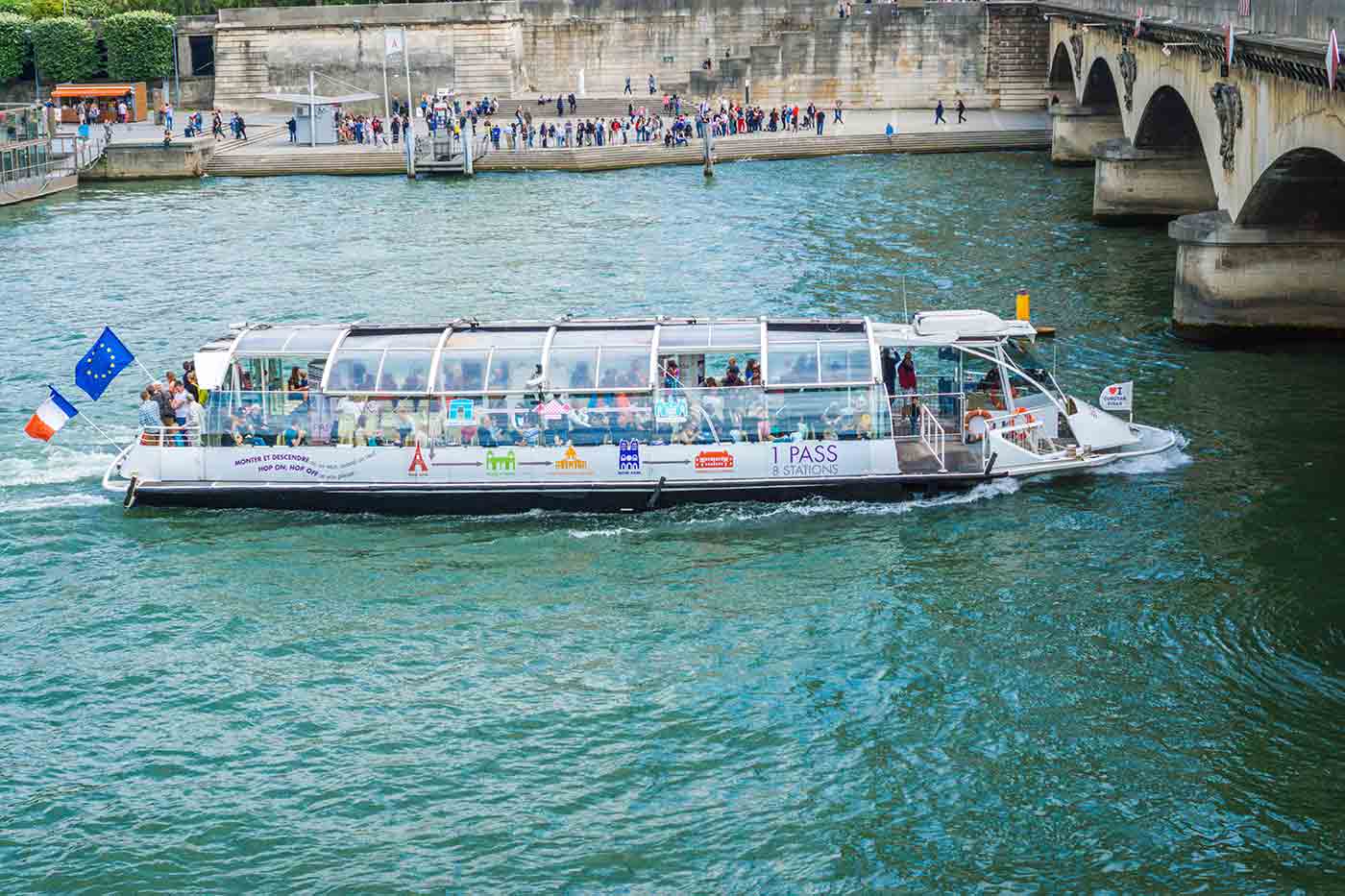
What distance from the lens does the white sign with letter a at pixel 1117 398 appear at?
109 ft

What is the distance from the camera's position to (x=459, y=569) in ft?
97.8

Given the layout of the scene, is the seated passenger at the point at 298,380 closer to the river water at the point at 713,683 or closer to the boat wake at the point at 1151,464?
the river water at the point at 713,683

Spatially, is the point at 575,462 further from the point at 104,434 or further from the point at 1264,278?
the point at 1264,278

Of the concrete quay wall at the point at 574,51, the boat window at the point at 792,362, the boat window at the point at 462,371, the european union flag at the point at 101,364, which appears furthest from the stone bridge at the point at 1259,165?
the concrete quay wall at the point at 574,51

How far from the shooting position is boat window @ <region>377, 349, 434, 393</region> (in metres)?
32.3

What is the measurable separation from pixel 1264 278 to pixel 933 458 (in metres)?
14.2

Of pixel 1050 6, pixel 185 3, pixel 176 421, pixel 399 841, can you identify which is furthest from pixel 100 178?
pixel 399 841

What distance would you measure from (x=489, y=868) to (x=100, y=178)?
216 ft

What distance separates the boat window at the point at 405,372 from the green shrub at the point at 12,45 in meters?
73.9

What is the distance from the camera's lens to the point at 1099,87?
74500 millimetres

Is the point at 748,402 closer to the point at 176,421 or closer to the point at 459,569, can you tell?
the point at 459,569

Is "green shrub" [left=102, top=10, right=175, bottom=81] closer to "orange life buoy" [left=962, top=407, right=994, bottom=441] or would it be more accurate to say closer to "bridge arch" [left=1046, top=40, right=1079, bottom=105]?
"bridge arch" [left=1046, top=40, right=1079, bottom=105]

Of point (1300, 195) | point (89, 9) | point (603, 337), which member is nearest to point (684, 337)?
point (603, 337)

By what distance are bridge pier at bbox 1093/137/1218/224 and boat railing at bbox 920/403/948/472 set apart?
95.3ft
